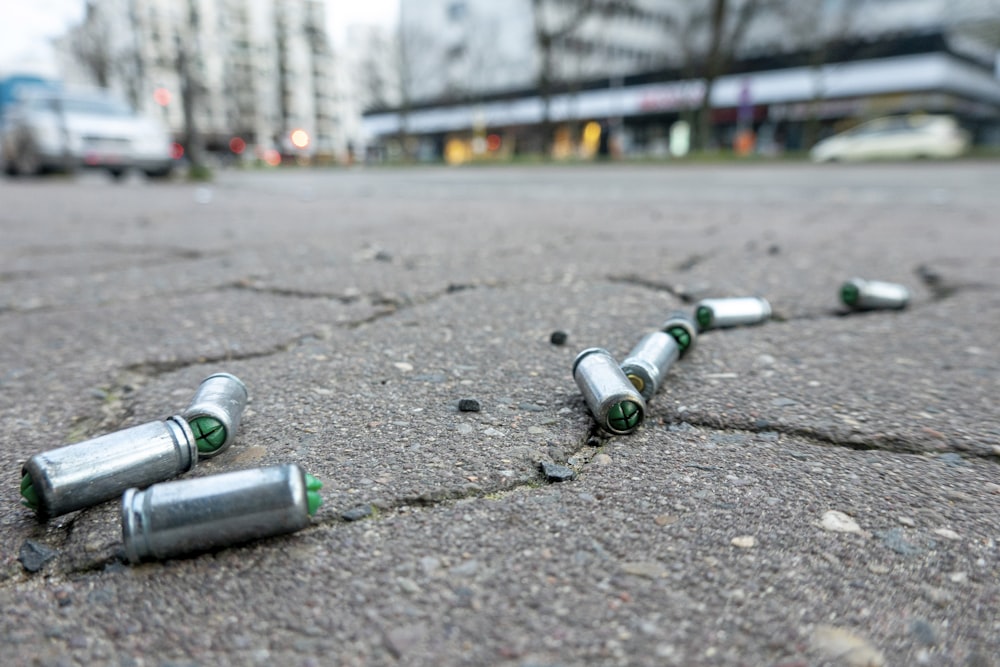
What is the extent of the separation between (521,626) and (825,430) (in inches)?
33.0

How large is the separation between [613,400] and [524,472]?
0.25m

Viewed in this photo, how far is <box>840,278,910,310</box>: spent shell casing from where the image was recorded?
2389 mm

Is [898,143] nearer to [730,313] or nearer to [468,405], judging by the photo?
[730,313]

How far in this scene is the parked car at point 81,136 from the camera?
432 inches

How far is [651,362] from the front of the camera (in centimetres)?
157

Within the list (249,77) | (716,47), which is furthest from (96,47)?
(249,77)

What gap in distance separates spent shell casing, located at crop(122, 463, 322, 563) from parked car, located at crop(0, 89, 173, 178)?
1204 centimetres

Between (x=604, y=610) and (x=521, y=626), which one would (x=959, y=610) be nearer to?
(x=604, y=610)

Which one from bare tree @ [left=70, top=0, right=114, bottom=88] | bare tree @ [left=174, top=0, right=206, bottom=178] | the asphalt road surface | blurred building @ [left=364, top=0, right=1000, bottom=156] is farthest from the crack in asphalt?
bare tree @ [left=70, top=0, right=114, bottom=88]

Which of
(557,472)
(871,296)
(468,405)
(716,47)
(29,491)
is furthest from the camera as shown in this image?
(716,47)

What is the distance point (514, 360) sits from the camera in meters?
1.84

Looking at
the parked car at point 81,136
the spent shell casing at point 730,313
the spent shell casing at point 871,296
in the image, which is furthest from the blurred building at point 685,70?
the spent shell casing at point 730,313

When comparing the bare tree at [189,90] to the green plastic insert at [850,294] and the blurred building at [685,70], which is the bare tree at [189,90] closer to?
the green plastic insert at [850,294]

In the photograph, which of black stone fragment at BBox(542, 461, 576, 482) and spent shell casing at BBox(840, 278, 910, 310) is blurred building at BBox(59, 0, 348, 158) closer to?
spent shell casing at BBox(840, 278, 910, 310)
